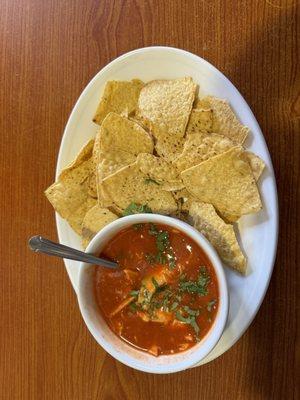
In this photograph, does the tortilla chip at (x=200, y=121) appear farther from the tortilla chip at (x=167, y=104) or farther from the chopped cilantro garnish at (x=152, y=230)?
the chopped cilantro garnish at (x=152, y=230)

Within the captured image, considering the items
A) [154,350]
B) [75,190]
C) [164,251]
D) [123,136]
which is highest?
[123,136]

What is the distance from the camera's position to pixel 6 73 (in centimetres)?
151

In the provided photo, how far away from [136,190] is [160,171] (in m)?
0.07

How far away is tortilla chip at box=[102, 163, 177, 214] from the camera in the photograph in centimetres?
122

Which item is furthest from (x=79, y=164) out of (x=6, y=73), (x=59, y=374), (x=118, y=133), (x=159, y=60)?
(x=59, y=374)

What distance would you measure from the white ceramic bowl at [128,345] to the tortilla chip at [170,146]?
17 cm

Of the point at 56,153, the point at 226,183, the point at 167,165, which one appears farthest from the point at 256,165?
the point at 56,153

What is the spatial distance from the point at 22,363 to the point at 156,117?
811mm

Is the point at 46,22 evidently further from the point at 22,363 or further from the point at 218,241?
the point at 22,363

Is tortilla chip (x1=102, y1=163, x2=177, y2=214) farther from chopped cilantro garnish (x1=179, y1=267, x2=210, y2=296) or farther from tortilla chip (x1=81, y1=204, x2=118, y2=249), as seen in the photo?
chopped cilantro garnish (x1=179, y1=267, x2=210, y2=296)

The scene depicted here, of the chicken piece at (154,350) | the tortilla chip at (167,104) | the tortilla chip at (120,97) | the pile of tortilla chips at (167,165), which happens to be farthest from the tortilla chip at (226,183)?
the chicken piece at (154,350)

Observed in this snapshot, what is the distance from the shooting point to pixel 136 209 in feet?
4.08

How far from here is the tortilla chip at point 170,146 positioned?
3.99 feet

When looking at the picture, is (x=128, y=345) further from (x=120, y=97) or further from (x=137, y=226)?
(x=120, y=97)
